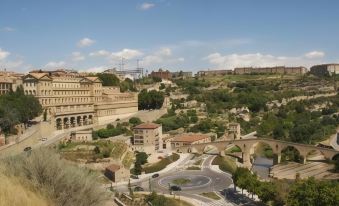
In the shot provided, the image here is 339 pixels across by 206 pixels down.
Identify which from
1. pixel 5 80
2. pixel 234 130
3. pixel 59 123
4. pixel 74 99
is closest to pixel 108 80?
pixel 74 99

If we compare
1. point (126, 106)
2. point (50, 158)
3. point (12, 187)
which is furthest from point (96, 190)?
point (126, 106)

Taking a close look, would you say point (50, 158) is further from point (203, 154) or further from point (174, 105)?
point (174, 105)

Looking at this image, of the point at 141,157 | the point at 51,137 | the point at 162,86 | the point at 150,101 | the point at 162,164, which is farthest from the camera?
the point at 162,86

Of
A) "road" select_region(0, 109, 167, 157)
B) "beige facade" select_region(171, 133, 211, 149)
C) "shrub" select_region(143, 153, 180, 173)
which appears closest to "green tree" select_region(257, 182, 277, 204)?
"shrub" select_region(143, 153, 180, 173)

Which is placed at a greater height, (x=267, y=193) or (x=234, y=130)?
(x=234, y=130)

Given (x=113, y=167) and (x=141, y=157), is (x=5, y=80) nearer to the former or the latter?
(x=141, y=157)

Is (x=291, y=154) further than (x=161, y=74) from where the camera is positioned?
No
